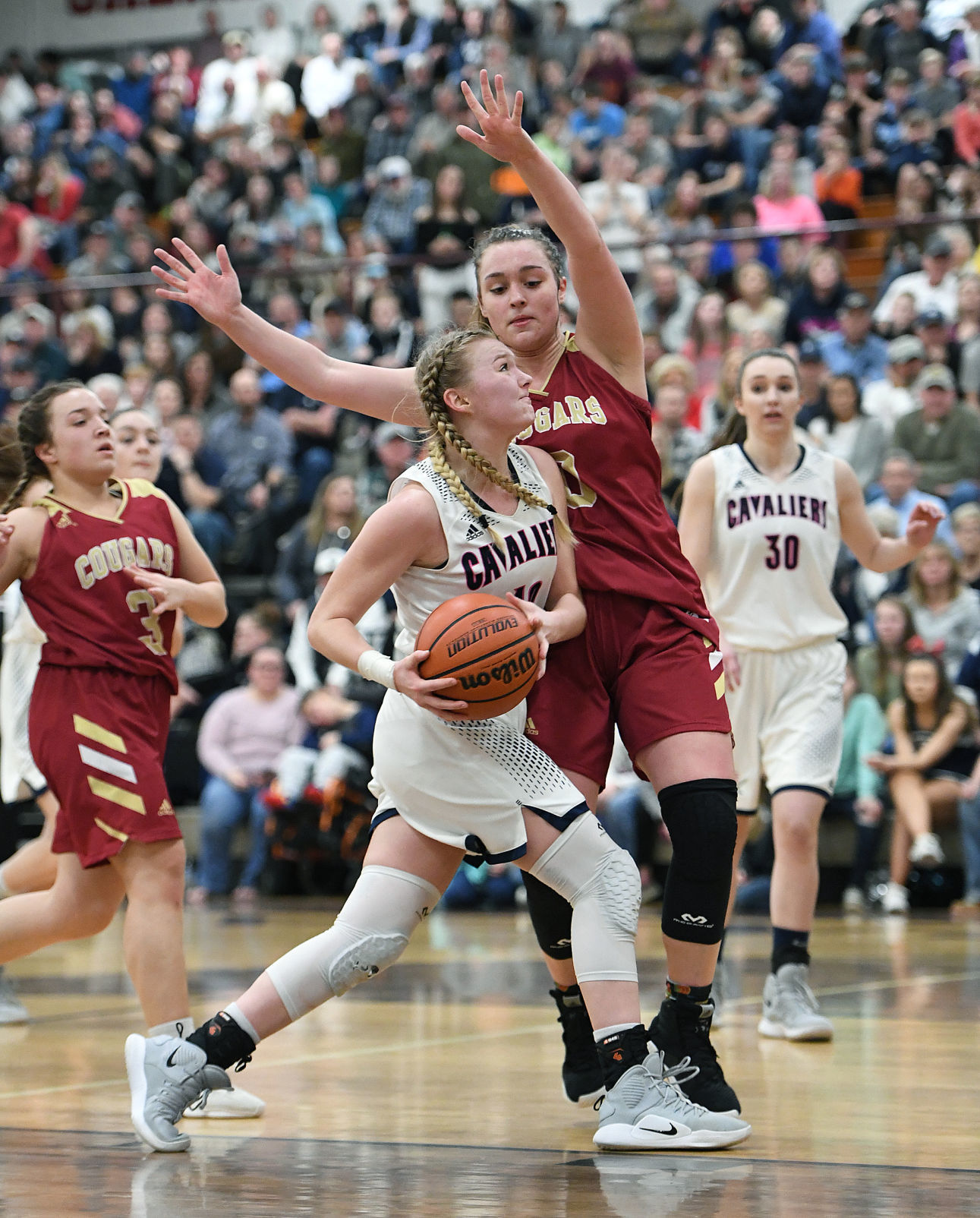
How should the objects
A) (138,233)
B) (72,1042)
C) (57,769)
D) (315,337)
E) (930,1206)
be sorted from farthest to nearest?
(138,233)
(315,337)
(72,1042)
(57,769)
(930,1206)

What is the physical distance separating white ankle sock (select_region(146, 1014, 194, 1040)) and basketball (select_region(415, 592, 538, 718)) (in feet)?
4.82

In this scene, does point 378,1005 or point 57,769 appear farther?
point 378,1005

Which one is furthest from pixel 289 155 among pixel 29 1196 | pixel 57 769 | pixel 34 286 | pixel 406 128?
pixel 29 1196

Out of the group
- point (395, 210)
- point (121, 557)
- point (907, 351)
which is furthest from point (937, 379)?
point (121, 557)

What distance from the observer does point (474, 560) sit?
432 cm

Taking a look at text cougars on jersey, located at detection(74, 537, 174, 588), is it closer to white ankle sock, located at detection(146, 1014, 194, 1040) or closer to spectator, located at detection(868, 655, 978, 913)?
white ankle sock, located at detection(146, 1014, 194, 1040)

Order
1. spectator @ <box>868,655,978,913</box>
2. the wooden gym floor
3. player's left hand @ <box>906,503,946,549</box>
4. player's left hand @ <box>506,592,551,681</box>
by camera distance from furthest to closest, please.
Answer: spectator @ <box>868,655,978,913</box> → player's left hand @ <box>906,503,946,549</box> → player's left hand @ <box>506,592,551,681</box> → the wooden gym floor

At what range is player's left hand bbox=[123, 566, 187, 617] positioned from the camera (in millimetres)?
5086

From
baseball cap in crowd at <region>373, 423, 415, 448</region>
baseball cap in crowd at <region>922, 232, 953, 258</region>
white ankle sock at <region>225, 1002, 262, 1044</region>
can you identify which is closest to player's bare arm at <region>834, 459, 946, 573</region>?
white ankle sock at <region>225, 1002, 262, 1044</region>

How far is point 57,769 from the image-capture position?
507 centimetres

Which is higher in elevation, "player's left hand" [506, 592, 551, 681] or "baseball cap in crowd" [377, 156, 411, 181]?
"baseball cap in crowd" [377, 156, 411, 181]

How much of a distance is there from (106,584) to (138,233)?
44.3 ft

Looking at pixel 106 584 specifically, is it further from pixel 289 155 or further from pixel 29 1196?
pixel 289 155

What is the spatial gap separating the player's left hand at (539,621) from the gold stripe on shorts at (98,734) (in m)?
1.42
